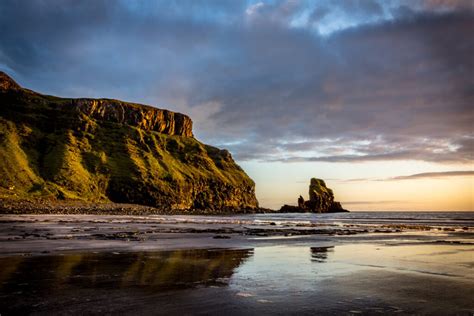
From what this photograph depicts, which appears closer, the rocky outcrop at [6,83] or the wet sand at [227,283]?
the wet sand at [227,283]

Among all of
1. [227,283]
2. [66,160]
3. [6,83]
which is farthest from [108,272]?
[6,83]

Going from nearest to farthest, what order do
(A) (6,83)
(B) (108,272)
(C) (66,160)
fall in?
(B) (108,272) → (C) (66,160) → (A) (6,83)

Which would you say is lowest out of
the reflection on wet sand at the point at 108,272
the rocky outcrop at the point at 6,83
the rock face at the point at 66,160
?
the reflection on wet sand at the point at 108,272

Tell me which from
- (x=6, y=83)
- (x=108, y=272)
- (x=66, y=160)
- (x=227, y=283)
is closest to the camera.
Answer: (x=227, y=283)

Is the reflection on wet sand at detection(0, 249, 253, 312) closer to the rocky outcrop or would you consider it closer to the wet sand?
the wet sand

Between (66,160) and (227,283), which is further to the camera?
(66,160)

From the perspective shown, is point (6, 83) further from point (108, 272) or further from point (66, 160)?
point (108, 272)

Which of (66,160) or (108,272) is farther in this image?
(66,160)

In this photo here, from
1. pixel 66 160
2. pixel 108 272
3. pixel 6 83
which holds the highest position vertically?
pixel 6 83

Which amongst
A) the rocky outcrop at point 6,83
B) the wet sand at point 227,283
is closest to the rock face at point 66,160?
the rocky outcrop at point 6,83

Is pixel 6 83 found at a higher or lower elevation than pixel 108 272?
higher

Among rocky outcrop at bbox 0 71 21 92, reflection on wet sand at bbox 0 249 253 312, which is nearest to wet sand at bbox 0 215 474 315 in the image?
reflection on wet sand at bbox 0 249 253 312

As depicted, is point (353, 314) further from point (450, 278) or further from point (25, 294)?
point (25, 294)

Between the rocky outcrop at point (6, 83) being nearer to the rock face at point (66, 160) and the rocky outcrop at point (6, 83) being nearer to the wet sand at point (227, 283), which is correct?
the rock face at point (66, 160)
